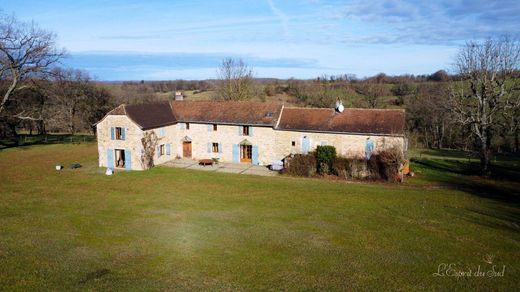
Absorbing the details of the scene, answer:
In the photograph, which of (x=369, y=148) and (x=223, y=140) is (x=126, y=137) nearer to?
(x=223, y=140)

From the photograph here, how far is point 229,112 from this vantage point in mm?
31688

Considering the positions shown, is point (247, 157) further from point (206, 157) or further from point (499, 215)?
point (499, 215)

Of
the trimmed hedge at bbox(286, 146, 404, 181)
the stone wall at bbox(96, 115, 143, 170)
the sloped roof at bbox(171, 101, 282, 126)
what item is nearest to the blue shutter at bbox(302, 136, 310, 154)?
the trimmed hedge at bbox(286, 146, 404, 181)

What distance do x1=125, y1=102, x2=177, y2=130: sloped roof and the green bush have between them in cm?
1350

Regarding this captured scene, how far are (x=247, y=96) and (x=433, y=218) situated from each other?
33.8 m

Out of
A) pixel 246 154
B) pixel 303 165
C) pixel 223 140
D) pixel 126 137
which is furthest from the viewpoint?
pixel 223 140

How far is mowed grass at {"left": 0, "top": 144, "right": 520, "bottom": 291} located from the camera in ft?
34.7

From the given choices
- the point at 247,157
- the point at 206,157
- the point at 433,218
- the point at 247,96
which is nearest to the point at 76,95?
the point at 247,96

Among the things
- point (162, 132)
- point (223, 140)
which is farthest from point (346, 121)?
point (162, 132)

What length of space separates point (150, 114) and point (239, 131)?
7.76 meters

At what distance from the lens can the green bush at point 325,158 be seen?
25.5 metres

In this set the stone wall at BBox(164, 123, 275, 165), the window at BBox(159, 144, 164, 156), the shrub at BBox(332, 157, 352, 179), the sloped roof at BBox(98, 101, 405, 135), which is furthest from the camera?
the window at BBox(159, 144, 164, 156)

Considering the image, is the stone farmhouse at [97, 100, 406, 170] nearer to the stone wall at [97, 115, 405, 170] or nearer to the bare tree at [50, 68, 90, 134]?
the stone wall at [97, 115, 405, 170]

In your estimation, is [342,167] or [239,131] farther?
[239,131]
